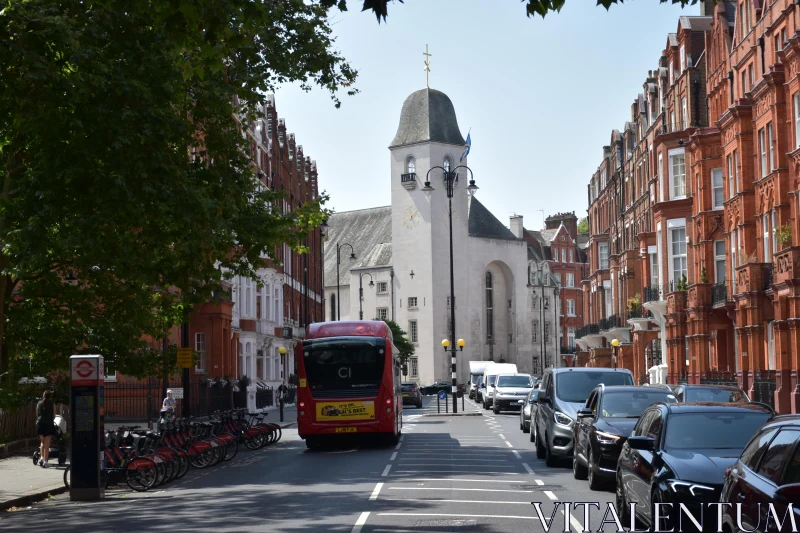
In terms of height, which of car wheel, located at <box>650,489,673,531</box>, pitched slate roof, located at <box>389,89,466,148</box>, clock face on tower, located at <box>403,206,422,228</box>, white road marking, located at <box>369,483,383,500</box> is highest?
pitched slate roof, located at <box>389,89,466,148</box>

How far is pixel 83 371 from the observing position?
1972 centimetres

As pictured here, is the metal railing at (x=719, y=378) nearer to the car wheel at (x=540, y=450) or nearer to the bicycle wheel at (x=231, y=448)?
the car wheel at (x=540, y=450)

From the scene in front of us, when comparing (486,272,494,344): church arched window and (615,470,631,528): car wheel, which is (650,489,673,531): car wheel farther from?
(486,272,494,344): church arched window

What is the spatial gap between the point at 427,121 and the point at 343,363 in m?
88.7

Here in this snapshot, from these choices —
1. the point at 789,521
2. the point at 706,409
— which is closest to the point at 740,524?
the point at 789,521

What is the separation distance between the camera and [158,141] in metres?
21.3

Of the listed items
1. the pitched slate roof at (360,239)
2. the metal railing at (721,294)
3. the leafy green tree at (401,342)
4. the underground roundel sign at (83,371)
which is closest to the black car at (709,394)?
the underground roundel sign at (83,371)

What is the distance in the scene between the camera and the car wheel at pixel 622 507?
508 inches

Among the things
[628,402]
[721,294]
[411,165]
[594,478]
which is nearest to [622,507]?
[594,478]

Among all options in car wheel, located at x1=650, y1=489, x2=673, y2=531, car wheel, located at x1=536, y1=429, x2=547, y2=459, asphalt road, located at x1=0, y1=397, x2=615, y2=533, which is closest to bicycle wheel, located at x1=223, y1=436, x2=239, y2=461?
asphalt road, located at x1=0, y1=397, x2=615, y2=533

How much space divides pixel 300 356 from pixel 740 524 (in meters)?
22.1

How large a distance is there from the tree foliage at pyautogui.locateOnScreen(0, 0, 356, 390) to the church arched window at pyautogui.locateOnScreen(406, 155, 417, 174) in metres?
87.1

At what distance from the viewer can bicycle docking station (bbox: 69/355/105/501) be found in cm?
1903

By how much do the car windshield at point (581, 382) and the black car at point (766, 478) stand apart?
14.4 m
